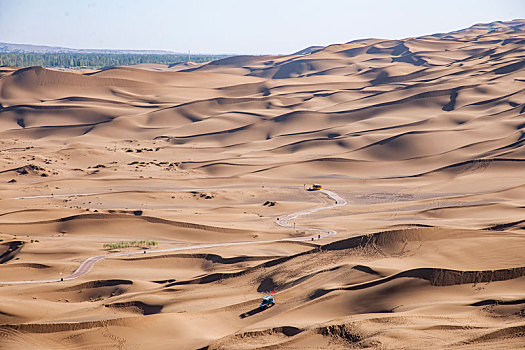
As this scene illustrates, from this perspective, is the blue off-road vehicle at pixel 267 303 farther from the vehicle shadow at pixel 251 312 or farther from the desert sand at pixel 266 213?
the desert sand at pixel 266 213

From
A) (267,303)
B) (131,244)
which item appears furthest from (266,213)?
(267,303)

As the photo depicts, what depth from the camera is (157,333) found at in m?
20.4

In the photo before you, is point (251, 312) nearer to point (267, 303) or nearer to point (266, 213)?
point (267, 303)

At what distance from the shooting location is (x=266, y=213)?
4575 centimetres

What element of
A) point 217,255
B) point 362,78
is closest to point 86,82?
point 362,78

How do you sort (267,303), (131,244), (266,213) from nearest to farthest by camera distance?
1. (267,303)
2. (131,244)
3. (266,213)

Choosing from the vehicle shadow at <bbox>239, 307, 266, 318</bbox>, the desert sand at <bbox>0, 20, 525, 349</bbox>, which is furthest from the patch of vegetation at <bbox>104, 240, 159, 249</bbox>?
the vehicle shadow at <bbox>239, 307, 266, 318</bbox>

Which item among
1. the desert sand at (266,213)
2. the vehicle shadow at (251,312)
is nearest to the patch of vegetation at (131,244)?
the desert sand at (266,213)

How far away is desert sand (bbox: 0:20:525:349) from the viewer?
20047 millimetres

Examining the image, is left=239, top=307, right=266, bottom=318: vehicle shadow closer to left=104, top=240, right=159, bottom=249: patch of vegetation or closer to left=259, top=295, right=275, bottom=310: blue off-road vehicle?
left=259, top=295, right=275, bottom=310: blue off-road vehicle

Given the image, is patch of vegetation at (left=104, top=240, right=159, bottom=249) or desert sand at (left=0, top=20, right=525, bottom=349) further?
patch of vegetation at (left=104, top=240, right=159, bottom=249)

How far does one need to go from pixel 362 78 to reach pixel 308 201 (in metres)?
83.3

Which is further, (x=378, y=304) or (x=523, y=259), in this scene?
(x=523, y=259)

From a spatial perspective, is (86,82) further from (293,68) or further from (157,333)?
(157,333)
